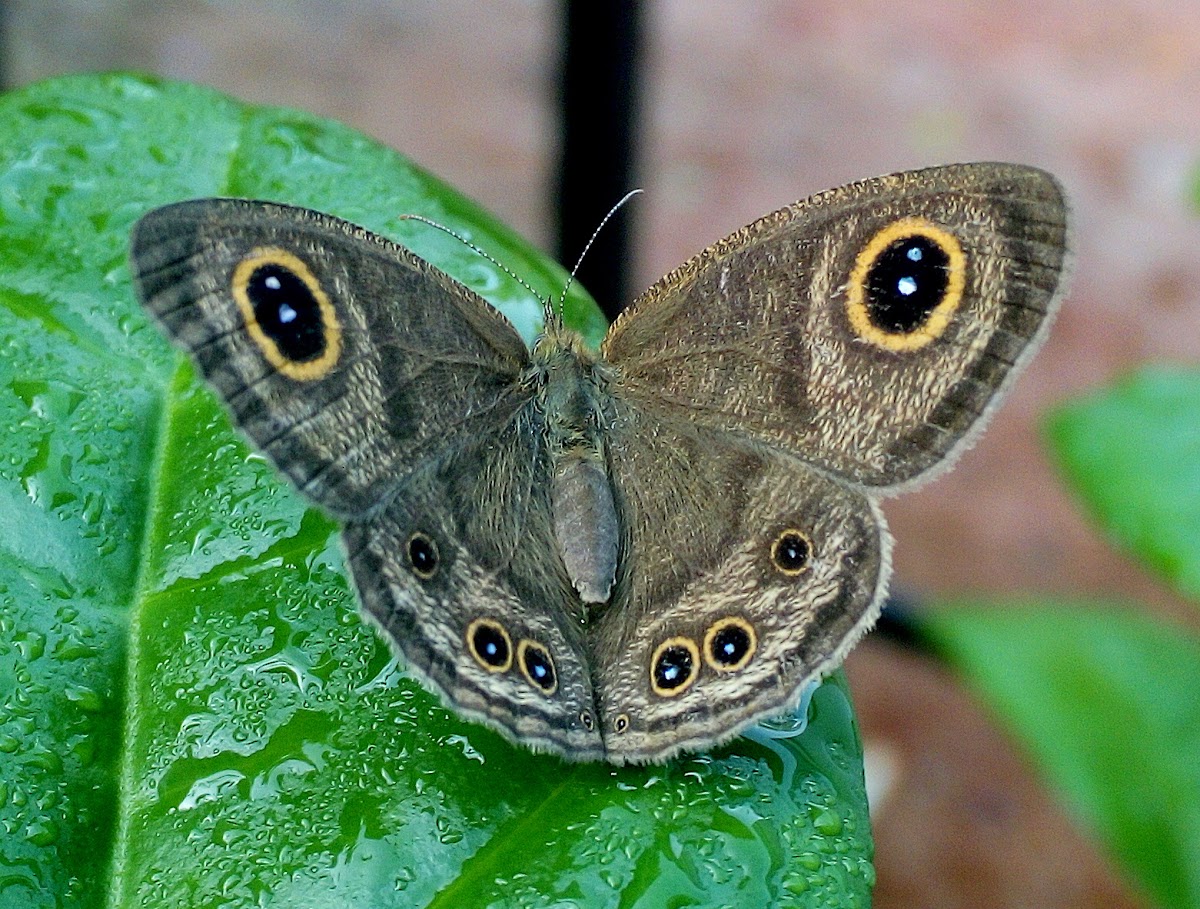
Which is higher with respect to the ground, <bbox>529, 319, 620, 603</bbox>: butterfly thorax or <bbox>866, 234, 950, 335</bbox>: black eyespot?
<bbox>866, 234, 950, 335</bbox>: black eyespot

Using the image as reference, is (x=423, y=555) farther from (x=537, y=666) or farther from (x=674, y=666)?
(x=674, y=666)

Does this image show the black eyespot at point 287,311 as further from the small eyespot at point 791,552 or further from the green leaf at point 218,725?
the small eyespot at point 791,552

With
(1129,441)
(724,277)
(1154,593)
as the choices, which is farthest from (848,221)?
(1154,593)

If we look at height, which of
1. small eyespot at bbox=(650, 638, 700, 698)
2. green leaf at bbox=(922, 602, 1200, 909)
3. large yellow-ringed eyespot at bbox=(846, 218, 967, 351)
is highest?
large yellow-ringed eyespot at bbox=(846, 218, 967, 351)

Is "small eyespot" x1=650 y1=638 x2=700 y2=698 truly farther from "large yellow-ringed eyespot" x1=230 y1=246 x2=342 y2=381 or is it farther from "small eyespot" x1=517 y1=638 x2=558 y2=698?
"large yellow-ringed eyespot" x1=230 y1=246 x2=342 y2=381

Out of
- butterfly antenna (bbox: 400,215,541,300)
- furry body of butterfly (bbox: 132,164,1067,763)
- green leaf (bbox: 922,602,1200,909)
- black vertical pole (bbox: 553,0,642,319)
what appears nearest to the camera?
furry body of butterfly (bbox: 132,164,1067,763)

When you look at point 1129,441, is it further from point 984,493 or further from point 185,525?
point 984,493

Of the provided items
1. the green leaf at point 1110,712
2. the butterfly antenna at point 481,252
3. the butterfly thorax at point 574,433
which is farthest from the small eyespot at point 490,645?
the green leaf at point 1110,712

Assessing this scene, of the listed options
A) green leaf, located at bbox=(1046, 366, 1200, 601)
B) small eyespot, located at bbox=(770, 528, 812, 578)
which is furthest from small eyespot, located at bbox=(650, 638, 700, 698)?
green leaf, located at bbox=(1046, 366, 1200, 601)
